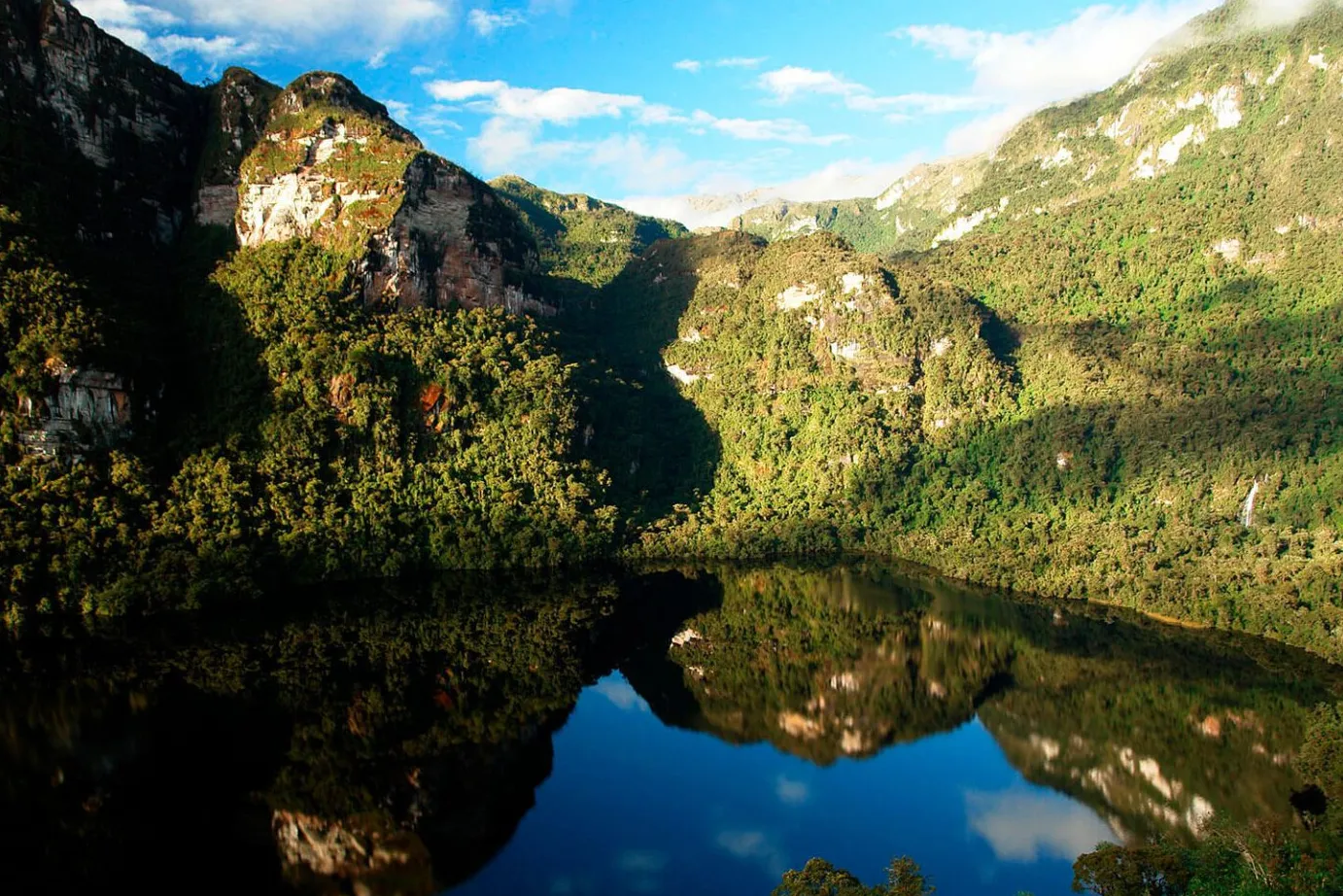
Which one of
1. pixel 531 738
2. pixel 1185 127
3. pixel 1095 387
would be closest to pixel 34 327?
pixel 531 738

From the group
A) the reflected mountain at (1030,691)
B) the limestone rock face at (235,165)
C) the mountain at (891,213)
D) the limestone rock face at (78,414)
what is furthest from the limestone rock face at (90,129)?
the mountain at (891,213)

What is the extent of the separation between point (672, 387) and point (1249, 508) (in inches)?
1998

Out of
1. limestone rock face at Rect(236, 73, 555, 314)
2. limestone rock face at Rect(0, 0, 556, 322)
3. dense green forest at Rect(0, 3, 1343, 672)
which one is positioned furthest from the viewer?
limestone rock face at Rect(236, 73, 555, 314)

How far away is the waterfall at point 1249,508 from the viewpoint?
2482 inches

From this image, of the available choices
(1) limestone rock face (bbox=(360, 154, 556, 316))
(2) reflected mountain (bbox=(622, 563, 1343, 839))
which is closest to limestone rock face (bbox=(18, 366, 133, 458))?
(1) limestone rock face (bbox=(360, 154, 556, 316))

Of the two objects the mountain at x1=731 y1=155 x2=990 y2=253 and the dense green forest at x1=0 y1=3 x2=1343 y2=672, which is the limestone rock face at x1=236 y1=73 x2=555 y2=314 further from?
the mountain at x1=731 y1=155 x2=990 y2=253

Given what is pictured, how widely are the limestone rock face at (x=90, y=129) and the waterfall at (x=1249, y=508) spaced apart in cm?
8309

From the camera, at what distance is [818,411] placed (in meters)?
84.5

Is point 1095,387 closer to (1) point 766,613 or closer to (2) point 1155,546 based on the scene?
(2) point 1155,546

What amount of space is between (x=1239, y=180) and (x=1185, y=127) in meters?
14.5

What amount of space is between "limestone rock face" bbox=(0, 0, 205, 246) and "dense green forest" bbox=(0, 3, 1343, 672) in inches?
40.7

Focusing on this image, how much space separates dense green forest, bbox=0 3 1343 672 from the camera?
175 feet

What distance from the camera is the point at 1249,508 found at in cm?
6353

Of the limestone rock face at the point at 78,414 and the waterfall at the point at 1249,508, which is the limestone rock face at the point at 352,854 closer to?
the limestone rock face at the point at 78,414
